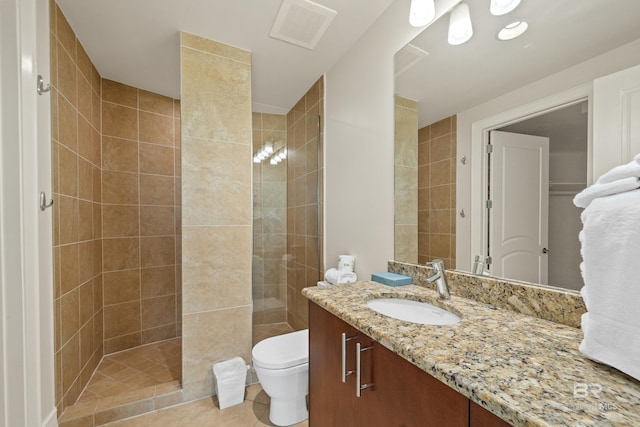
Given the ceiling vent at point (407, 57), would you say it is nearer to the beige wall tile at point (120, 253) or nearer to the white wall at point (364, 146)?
the white wall at point (364, 146)

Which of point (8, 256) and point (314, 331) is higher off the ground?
point (8, 256)

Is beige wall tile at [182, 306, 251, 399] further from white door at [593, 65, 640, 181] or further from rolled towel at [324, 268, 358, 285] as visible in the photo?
white door at [593, 65, 640, 181]

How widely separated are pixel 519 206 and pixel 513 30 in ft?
2.19

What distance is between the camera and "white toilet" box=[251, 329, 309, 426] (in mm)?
1534

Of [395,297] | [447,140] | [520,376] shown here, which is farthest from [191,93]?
[520,376]

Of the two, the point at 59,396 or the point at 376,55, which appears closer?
the point at 59,396

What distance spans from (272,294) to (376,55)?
206 cm

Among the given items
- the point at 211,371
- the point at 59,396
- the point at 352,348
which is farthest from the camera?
the point at 211,371

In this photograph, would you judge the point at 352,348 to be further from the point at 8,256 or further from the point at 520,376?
the point at 8,256

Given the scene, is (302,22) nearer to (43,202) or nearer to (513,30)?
(513,30)

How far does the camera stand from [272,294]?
245 cm

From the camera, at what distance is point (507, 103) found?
1050mm

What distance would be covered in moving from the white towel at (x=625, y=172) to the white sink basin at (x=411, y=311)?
2.12 feet

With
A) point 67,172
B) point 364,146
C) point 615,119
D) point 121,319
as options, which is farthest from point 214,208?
point 615,119
